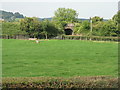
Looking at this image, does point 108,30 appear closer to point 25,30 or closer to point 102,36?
point 102,36

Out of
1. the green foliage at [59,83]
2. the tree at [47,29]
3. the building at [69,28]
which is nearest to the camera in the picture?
the green foliage at [59,83]

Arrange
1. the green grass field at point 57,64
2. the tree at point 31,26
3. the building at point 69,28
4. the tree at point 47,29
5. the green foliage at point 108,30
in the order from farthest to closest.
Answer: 1. the building at point 69,28
2. the tree at point 47,29
3. the tree at point 31,26
4. the green foliage at point 108,30
5. the green grass field at point 57,64

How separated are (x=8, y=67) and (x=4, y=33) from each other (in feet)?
96.6

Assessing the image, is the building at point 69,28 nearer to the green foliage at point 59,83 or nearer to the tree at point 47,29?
the tree at point 47,29

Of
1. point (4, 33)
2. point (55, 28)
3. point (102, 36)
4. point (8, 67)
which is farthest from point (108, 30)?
point (8, 67)

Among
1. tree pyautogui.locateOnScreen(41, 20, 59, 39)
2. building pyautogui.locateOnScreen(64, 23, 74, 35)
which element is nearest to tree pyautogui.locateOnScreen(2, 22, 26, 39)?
tree pyautogui.locateOnScreen(41, 20, 59, 39)

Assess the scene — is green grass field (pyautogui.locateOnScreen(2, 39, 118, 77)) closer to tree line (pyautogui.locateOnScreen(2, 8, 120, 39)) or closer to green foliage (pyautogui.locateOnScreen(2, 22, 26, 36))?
tree line (pyautogui.locateOnScreen(2, 8, 120, 39))

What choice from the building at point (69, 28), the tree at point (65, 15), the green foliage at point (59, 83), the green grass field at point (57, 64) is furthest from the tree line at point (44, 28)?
the green foliage at point (59, 83)

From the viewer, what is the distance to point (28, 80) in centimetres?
390

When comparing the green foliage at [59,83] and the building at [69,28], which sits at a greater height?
the building at [69,28]

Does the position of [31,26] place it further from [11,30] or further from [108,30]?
[108,30]

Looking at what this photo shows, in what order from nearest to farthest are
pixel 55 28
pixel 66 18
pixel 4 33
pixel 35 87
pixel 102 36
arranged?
1. pixel 35 87
2. pixel 102 36
3. pixel 4 33
4. pixel 55 28
5. pixel 66 18

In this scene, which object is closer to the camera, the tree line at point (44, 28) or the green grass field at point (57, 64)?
the green grass field at point (57, 64)

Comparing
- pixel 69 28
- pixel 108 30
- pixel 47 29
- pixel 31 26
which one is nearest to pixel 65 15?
pixel 69 28
